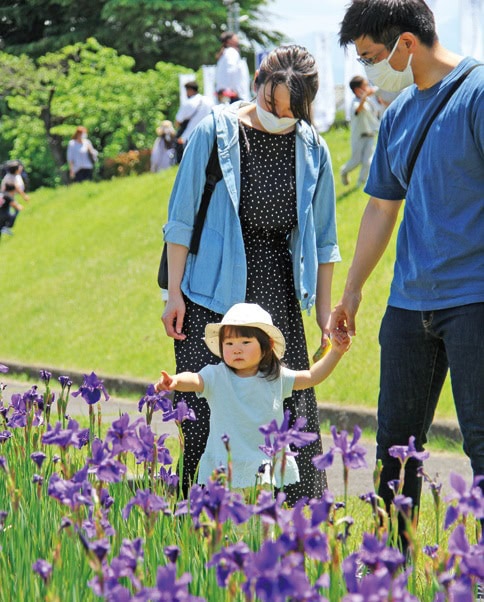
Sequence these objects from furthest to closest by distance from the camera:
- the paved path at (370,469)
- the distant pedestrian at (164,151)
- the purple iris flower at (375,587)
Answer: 1. the distant pedestrian at (164,151)
2. the paved path at (370,469)
3. the purple iris flower at (375,587)

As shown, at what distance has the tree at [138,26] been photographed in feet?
148

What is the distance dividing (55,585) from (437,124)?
1.89 metres

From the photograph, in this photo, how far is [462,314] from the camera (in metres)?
3.59

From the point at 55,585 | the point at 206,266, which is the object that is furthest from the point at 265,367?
the point at 55,585

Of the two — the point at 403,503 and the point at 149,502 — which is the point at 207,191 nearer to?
the point at 149,502

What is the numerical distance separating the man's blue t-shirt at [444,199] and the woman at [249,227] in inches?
26.7

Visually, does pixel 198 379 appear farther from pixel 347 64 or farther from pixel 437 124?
pixel 347 64

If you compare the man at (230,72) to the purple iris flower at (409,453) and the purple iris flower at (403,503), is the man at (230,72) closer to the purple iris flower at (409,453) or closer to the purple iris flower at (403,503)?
the purple iris flower at (409,453)

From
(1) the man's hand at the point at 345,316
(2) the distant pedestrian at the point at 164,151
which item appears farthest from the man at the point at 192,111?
(1) the man's hand at the point at 345,316

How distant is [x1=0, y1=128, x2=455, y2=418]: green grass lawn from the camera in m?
10.4

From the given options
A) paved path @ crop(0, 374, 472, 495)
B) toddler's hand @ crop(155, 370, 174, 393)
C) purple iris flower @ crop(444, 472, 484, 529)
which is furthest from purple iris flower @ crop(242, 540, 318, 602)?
paved path @ crop(0, 374, 472, 495)

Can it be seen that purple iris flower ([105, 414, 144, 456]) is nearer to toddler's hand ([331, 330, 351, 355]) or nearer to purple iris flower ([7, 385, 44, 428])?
purple iris flower ([7, 385, 44, 428])

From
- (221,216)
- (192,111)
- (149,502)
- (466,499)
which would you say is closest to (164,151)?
(192,111)

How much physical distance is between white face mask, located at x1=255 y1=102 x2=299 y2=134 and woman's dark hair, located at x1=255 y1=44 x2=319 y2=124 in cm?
6
